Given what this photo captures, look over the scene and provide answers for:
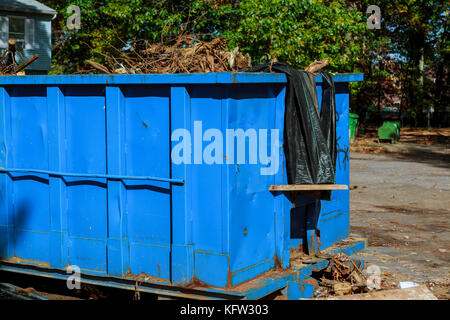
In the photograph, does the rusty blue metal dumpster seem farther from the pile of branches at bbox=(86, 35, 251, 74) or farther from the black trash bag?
the pile of branches at bbox=(86, 35, 251, 74)

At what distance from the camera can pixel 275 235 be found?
493 centimetres

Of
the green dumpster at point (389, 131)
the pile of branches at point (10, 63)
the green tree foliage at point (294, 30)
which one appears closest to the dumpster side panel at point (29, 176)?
the pile of branches at point (10, 63)

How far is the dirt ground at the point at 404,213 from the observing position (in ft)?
22.5

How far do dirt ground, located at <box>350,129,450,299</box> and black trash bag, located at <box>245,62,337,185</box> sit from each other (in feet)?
6.03

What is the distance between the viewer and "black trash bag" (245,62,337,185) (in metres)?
4.91

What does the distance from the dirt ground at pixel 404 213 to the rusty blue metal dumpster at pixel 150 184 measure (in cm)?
207

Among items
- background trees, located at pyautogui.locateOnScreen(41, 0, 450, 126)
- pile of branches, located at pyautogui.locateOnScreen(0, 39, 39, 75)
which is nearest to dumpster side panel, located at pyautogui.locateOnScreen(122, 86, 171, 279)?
background trees, located at pyautogui.locateOnScreen(41, 0, 450, 126)

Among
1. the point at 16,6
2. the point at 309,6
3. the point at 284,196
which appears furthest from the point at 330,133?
the point at 16,6

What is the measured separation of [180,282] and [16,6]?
2665 centimetres

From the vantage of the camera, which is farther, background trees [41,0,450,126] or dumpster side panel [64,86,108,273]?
background trees [41,0,450,126]

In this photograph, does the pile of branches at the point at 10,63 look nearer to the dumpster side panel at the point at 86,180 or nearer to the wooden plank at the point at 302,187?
the dumpster side panel at the point at 86,180

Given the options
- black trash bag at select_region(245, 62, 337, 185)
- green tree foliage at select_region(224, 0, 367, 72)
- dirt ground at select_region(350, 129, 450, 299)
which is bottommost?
dirt ground at select_region(350, 129, 450, 299)

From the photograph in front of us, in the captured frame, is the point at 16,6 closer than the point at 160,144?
No

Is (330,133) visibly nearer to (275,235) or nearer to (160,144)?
(275,235)
